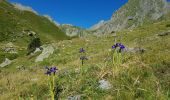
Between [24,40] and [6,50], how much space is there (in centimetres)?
2204

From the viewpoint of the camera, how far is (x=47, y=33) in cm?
11481

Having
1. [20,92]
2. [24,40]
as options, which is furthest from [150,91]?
[24,40]

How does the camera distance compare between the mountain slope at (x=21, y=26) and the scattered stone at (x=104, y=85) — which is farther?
the mountain slope at (x=21, y=26)

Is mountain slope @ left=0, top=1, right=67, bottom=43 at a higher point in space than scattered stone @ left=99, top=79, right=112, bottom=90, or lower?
higher

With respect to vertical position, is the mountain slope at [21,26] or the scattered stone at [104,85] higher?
the mountain slope at [21,26]

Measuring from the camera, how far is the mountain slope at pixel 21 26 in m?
92.1

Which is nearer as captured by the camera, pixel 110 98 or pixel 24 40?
pixel 110 98

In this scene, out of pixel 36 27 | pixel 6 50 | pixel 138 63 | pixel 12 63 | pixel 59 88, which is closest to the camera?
pixel 59 88

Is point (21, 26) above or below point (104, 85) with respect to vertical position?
above

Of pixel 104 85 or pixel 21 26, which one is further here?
pixel 21 26

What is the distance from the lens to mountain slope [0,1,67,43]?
92062 mm

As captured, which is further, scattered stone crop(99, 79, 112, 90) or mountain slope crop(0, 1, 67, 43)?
mountain slope crop(0, 1, 67, 43)

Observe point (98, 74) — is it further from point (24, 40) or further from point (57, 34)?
point (57, 34)

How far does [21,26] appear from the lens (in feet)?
340
